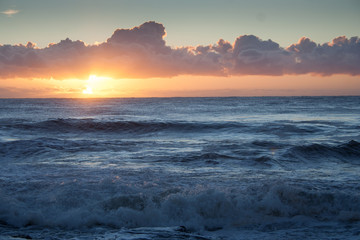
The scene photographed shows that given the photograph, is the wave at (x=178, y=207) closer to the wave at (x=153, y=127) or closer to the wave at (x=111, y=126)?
the wave at (x=153, y=127)

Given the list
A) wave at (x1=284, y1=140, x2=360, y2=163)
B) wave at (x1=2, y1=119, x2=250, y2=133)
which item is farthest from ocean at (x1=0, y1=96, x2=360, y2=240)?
wave at (x1=2, y1=119, x2=250, y2=133)

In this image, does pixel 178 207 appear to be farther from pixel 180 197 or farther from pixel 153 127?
pixel 153 127

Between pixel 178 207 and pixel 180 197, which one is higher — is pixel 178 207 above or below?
below

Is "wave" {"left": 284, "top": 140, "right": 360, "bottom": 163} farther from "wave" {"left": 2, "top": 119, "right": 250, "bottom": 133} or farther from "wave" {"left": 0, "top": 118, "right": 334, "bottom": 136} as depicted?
"wave" {"left": 2, "top": 119, "right": 250, "bottom": 133}

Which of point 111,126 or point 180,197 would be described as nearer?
point 180,197

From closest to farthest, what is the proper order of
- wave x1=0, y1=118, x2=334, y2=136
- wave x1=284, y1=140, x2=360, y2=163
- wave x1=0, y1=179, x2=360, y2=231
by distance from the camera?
1. wave x1=0, y1=179, x2=360, y2=231
2. wave x1=284, y1=140, x2=360, y2=163
3. wave x1=0, y1=118, x2=334, y2=136

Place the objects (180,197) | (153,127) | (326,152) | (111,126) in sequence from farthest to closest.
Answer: (111,126)
(153,127)
(326,152)
(180,197)

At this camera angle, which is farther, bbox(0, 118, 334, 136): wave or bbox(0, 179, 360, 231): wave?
bbox(0, 118, 334, 136): wave

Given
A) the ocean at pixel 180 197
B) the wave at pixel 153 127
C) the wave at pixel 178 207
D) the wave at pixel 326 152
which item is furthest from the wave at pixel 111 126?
the wave at pixel 178 207

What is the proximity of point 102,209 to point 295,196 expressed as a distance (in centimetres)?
389

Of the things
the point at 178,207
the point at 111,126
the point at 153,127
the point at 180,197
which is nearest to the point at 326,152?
the point at 180,197

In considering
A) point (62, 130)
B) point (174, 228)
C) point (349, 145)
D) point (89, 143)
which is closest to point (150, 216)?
point (174, 228)

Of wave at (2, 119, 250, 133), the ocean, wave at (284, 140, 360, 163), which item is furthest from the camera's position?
wave at (2, 119, 250, 133)

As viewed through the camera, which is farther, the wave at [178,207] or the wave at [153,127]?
the wave at [153,127]
